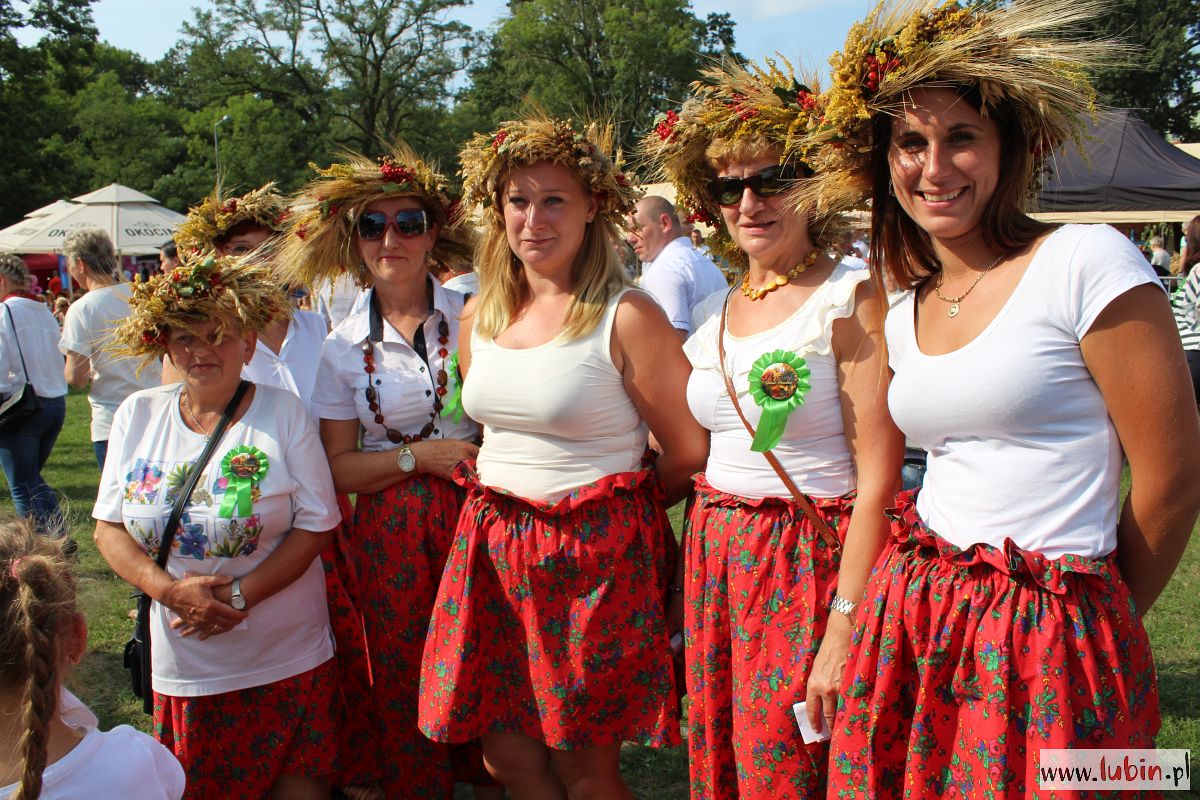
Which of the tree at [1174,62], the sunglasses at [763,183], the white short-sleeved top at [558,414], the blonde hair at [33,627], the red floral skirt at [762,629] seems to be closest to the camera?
the blonde hair at [33,627]

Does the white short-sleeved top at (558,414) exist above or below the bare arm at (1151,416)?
below

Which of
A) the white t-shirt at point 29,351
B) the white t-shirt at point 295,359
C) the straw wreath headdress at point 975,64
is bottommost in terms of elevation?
the white t-shirt at point 29,351

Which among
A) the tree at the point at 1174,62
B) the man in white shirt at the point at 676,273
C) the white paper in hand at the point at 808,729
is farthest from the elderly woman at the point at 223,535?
the tree at the point at 1174,62

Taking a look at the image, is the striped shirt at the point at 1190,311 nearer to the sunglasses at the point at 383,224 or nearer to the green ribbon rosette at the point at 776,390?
the green ribbon rosette at the point at 776,390

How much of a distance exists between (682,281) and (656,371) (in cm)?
384

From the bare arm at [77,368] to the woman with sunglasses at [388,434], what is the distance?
3523 mm

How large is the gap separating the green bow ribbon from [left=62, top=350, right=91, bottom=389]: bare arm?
163 inches

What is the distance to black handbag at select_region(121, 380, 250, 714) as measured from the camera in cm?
283

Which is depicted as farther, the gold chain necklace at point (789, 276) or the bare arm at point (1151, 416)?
the gold chain necklace at point (789, 276)

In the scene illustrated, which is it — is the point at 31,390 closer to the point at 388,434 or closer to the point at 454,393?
the point at 388,434

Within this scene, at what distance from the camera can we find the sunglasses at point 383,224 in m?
3.28

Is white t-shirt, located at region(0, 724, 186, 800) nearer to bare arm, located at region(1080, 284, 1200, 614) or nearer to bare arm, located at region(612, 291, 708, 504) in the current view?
bare arm, located at region(612, 291, 708, 504)

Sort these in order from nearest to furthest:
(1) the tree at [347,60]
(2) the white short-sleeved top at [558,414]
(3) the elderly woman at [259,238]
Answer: (2) the white short-sleeved top at [558,414] < (3) the elderly woman at [259,238] < (1) the tree at [347,60]

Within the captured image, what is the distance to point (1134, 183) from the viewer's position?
11141 millimetres
